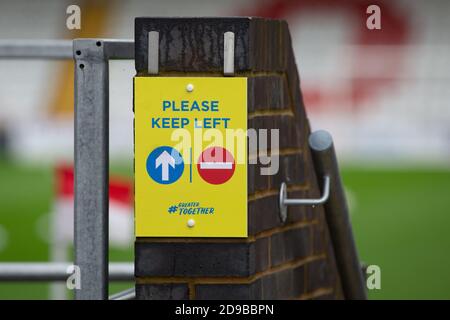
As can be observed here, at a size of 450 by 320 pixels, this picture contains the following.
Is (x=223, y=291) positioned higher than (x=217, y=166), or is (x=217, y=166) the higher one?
(x=217, y=166)

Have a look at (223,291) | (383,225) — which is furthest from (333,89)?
(223,291)

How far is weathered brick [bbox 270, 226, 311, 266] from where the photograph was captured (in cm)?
307

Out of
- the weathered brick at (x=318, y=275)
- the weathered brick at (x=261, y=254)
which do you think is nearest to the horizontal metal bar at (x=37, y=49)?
the weathered brick at (x=261, y=254)

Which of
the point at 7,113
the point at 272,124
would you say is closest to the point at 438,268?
the point at 272,124

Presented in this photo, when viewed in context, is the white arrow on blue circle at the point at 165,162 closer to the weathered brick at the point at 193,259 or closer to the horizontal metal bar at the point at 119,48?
the weathered brick at the point at 193,259

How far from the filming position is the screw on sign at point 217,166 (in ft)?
8.78

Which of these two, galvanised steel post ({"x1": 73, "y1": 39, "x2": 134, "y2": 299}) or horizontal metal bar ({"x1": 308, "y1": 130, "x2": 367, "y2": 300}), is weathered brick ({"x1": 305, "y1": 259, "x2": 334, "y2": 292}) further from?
galvanised steel post ({"x1": 73, "y1": 39, "x2": 134, "y2": 299})

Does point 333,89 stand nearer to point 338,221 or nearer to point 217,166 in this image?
point 338,221

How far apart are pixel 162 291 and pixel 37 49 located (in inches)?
36.8

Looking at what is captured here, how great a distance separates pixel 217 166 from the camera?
8.82 feet

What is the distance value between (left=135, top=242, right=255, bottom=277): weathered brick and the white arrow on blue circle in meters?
0.15

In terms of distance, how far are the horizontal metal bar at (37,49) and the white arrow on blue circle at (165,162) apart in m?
0.68

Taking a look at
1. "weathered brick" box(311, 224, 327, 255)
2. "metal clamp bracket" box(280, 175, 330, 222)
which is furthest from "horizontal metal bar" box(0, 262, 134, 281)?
"metal clamp bracket" box(280, 175, 330, 222)

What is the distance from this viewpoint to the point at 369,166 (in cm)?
2606
